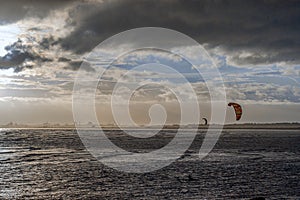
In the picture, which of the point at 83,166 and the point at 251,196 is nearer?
the point at 251,196

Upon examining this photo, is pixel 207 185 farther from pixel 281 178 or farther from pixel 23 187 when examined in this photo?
pixel 23 187

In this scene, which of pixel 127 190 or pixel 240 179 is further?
pixel 240 179

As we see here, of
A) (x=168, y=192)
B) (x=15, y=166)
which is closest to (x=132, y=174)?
(x=168, y=192)

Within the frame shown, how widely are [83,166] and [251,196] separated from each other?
30693 millimetres

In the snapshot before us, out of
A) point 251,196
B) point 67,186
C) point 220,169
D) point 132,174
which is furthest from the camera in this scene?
point 220,169

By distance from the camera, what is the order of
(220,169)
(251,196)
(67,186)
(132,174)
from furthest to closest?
(220,169), (132,174), (67,186), (251,196)

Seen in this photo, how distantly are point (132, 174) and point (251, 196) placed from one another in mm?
17850

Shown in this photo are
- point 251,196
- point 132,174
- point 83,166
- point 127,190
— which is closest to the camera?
point 251,196

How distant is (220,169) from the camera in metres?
55.9

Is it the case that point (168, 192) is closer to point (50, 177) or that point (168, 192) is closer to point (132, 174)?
point (132, 174)

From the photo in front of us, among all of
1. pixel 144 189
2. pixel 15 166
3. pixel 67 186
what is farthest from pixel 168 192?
pixel 15 166

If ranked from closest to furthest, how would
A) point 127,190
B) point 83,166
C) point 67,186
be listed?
point 127,190 < point 67,186 < point 83,166

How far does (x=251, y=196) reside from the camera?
3625cm

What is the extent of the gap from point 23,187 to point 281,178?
3020cm
